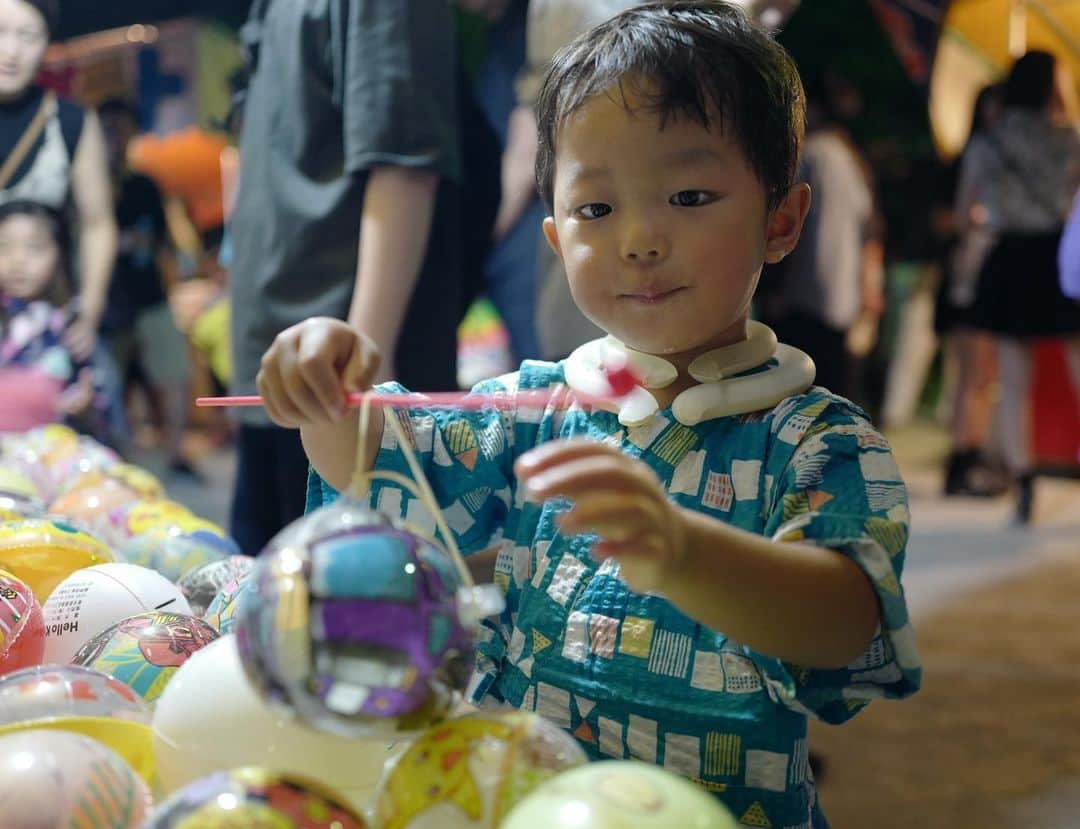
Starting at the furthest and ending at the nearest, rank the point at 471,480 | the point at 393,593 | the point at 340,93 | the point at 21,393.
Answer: the point at 21,393, the point at 340,93, the point at 471,480, the point at 393,593

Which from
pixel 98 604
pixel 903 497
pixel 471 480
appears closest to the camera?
pixel 903 497

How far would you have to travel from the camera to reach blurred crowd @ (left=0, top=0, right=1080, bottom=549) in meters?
2.00

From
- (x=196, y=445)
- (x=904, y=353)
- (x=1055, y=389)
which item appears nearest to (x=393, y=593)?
(x=1055, y=389)

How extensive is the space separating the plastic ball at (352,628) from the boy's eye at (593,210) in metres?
0.41

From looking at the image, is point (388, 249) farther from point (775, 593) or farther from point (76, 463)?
point (775, 593)

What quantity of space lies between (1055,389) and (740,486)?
20.6 feet

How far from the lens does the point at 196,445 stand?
341 inches

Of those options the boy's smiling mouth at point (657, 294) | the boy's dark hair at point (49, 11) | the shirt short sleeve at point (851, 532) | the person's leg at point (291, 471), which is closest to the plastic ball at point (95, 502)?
the person's leg at point (291, 471)

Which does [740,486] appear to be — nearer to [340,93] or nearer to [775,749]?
[775,749]

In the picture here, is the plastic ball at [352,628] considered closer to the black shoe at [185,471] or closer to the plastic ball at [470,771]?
the plastic ball at [470,771]

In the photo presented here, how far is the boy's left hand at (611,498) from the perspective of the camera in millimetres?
873

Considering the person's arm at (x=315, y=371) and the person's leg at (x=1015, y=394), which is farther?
the person's leg at (x=1015, y=394)

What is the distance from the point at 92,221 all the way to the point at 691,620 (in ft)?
9.91

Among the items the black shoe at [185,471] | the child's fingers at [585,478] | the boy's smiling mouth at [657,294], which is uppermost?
the boy's smiling mouth at [657,294]
